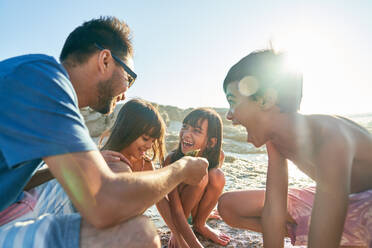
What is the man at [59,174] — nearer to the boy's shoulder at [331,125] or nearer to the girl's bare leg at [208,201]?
the boy's shoulder at [331,125]

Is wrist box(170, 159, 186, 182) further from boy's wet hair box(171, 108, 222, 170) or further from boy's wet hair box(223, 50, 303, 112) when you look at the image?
boy's wet hair box(171, 108, 222, 170)

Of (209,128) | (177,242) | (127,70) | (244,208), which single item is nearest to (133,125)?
(127,70)

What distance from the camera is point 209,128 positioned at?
3.07 meters

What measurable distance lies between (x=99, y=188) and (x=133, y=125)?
1531mm

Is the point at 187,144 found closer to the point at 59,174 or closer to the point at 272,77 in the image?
the point at 272,77

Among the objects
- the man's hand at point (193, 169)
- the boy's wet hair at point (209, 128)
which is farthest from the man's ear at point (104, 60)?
the boy's wet hair at point (209, 128)

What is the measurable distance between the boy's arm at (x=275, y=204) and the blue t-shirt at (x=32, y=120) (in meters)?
1.46

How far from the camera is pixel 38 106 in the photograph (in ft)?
3.37

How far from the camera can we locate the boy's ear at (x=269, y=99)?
1920 millimetres

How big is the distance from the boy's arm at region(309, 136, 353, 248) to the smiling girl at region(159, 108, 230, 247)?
1060mm

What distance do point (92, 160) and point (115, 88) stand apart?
3.25 feet

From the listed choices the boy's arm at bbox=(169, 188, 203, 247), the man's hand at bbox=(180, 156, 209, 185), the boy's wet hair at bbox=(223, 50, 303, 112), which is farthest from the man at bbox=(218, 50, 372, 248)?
the man's hand at bbox=(180, 156, 209, 185)

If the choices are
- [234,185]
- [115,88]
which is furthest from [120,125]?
[234,185]

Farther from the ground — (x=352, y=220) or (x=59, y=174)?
(x=59, y=174)
